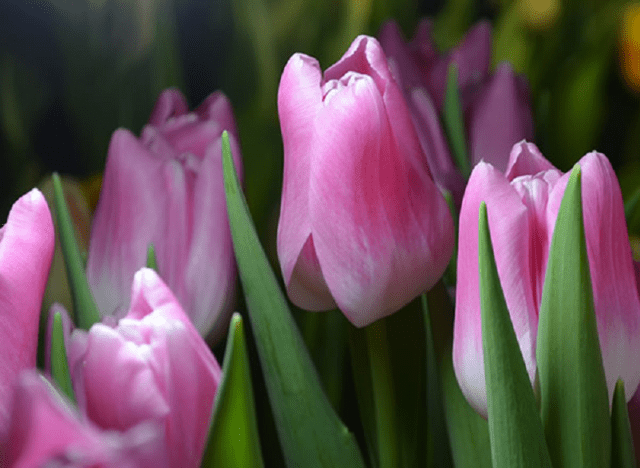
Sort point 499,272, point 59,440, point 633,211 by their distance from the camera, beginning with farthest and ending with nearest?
point 633,211 < point 499,272 < point 59,440

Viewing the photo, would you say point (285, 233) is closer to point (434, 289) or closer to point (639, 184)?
point (434, 289)

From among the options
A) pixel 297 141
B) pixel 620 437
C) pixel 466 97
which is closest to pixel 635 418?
pixel 620 437

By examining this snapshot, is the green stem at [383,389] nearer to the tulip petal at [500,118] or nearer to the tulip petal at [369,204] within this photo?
the tulip petal at [369,204]

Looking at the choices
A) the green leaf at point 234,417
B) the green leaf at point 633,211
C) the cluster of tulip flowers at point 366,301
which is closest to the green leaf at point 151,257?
the cluster of tulip flowers at point 366,301

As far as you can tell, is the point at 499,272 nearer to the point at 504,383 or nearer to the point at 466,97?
the point at 504,383

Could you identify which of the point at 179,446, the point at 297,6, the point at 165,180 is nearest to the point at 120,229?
the point at 165,180

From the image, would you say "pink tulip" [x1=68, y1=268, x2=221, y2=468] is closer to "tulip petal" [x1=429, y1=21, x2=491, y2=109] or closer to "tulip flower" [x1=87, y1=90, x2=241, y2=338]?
"tulip flower" [x1=87, y1=90, x2=241, y2=338]
